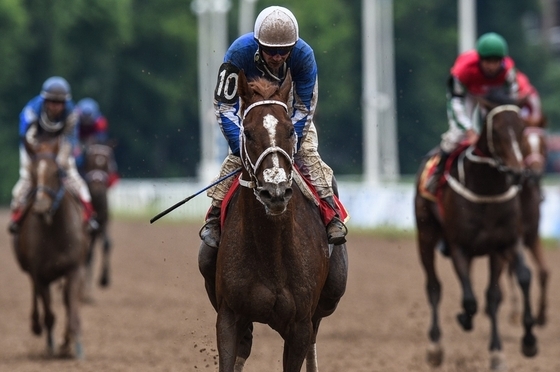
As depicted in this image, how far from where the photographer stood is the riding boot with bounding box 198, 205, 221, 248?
7449 millimetres

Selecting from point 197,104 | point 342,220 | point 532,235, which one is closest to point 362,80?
point 197,104

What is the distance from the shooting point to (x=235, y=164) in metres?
7.50

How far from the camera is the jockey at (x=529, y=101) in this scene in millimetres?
11641

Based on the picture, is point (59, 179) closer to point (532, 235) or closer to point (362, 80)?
point (532, 235)

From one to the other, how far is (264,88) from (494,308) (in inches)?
188

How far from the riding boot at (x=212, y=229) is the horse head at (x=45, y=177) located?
439cm

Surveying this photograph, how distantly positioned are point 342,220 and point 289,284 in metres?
0.81

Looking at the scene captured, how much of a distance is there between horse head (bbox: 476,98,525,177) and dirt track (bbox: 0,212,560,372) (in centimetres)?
169

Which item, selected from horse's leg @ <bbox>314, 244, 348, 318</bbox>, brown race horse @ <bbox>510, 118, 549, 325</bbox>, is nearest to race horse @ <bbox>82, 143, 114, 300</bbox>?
brown race horse @ <bbox>510, 118, 549, 325</bbox>

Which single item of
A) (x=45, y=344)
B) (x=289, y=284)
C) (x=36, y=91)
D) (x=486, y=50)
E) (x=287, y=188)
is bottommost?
(x=45, y=344)

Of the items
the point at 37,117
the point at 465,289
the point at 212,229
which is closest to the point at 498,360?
the point at 465,289

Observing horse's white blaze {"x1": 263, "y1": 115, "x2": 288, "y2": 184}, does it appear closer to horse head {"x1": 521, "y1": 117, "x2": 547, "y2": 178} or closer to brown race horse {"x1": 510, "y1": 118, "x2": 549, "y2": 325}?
brown race horse {"x1": 510, "y1": 118, "x2": 549, "y2": 325}

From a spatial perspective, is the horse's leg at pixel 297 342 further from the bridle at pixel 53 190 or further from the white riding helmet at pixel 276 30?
the bridle at pixel 53 190

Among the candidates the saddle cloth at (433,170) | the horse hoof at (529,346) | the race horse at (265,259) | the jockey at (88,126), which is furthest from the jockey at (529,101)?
the jockey at (88,126)
